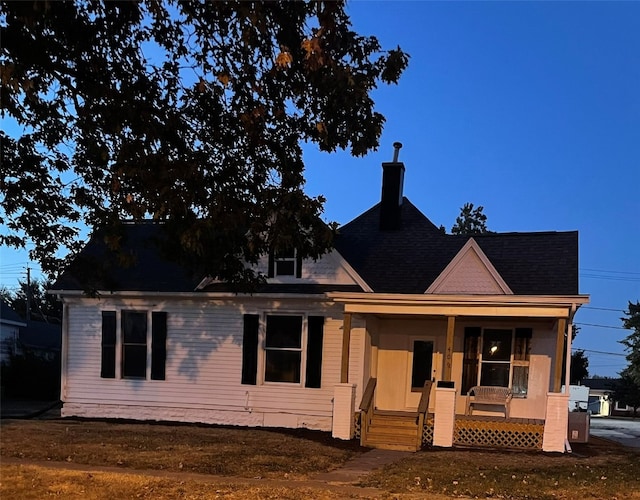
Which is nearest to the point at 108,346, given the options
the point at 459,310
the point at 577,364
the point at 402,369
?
the point at 402,369

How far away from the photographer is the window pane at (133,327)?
14.3m

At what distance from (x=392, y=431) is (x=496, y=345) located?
3.55 meters

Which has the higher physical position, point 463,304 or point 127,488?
point 463,304

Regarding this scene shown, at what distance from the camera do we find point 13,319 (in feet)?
93.4

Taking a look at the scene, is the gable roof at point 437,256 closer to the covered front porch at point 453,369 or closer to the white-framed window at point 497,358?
the covered front porch at point 453,369

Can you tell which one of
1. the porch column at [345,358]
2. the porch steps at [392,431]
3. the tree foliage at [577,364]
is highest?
the porch column at [345,358]

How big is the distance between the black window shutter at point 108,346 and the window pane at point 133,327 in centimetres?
28

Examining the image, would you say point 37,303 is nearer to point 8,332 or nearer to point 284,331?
point 8,332

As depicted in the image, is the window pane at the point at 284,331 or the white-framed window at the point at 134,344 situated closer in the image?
the window pane at the point at 284,331

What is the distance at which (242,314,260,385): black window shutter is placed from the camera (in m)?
13.5

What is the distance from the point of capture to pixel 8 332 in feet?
91.7

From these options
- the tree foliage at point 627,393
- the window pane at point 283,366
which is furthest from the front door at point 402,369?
the tree foliage at point 627,393

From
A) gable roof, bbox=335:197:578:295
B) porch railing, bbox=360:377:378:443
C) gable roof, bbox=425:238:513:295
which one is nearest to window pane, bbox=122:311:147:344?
gable roof, bbox=335:197:578:295

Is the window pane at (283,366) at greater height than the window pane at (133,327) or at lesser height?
lesser
